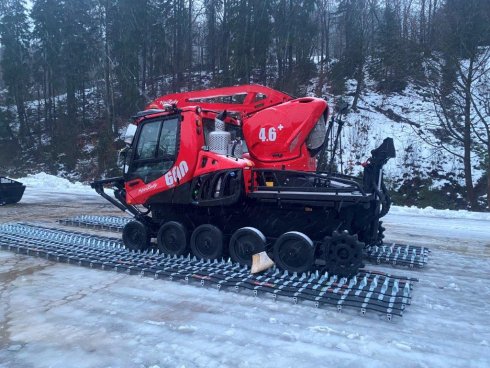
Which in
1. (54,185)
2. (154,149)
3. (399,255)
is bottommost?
(399,255)

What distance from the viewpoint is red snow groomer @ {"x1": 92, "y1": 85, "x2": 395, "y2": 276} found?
6.09m

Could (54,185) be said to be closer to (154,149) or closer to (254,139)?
(154,149)

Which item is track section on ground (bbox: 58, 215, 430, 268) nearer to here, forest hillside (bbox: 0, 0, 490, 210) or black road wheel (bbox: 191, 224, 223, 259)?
black road wheel (bbox: 191, 224, 223, 259)

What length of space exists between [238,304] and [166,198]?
2.64 metres

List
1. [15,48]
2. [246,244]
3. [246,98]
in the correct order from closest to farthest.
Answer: [246,244], [246,98], [15,48]

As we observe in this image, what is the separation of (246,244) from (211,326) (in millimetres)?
2152

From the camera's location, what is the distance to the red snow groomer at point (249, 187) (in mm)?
6094

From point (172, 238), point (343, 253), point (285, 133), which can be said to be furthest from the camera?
point (172, 238)

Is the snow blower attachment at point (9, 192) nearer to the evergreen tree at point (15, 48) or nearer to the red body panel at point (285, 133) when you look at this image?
the red body panel at point (285, 133)

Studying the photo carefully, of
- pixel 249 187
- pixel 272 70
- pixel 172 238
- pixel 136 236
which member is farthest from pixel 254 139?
pixel 272 70

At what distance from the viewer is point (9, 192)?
597 inches

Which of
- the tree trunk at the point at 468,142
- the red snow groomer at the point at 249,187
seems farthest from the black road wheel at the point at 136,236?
the tree trunk at the point at 468,142

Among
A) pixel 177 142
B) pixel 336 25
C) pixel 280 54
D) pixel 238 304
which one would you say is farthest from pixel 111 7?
pixel 238 304

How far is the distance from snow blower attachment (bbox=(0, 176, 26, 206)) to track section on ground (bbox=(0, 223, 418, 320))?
7.71m
